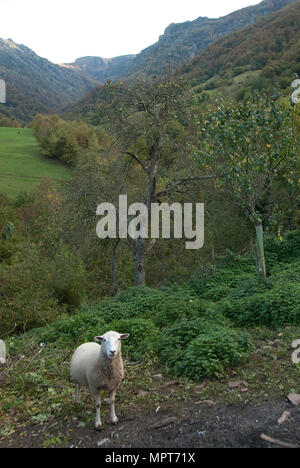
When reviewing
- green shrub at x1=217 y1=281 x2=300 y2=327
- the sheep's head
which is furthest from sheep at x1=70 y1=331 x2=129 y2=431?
green shrub at x1=217 y1=281 x2=300 y2=327

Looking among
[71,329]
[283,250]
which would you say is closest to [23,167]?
[283,250]

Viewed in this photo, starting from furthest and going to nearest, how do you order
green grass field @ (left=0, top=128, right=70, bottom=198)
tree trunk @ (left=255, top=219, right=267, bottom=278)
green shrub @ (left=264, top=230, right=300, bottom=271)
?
green grass field @ (left=0, top=128, right=70, bottom=198)
green shrub @ (left=264, top=230, right=300, bottom=271)
tree trunk @ (left=255, top=219, right=267, bottom=278)

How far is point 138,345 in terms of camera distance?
8.20m

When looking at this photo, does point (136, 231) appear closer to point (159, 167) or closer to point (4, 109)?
point (159, 167)

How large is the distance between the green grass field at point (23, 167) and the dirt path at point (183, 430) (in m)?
38.9

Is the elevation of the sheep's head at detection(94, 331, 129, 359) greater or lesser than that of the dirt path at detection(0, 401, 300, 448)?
greater

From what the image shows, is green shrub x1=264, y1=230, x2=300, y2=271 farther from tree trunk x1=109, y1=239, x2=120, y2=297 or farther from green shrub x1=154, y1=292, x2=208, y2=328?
tree trunk x1=109, y1=239, x2=120, y2=297

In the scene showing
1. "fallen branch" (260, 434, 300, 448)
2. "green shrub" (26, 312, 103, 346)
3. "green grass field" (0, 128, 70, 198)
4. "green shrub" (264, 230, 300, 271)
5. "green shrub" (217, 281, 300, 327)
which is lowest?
"green shrub" (26, 312, 103, 346)

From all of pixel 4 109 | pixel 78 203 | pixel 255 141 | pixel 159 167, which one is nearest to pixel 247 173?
pixel 255 141

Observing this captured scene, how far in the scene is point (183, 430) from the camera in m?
4.85

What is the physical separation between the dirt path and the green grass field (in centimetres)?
3887

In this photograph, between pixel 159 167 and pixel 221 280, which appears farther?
pixel 159 167

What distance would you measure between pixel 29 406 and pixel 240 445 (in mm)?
3693

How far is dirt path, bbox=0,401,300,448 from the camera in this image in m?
4.56
